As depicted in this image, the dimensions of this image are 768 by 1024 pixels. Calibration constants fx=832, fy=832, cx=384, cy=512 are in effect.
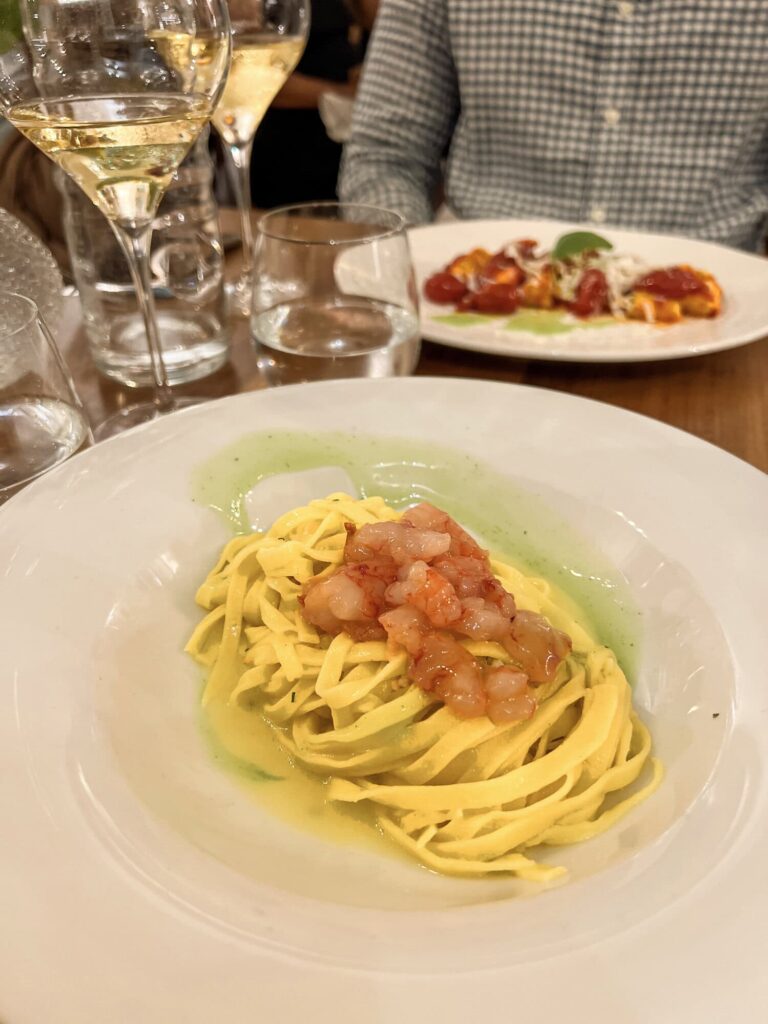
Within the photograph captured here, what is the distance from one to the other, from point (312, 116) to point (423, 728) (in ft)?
20.7

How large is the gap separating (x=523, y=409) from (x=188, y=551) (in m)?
0.63

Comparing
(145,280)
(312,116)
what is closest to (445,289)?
(145,280)

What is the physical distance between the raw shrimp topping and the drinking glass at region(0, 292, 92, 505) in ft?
1.67

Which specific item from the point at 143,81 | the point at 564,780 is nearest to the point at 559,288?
the point at 143,81

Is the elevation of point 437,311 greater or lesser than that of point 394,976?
lesser

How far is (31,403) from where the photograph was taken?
130 cm

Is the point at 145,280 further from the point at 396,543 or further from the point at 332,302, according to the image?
the point at 396,543

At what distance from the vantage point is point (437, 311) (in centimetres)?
213

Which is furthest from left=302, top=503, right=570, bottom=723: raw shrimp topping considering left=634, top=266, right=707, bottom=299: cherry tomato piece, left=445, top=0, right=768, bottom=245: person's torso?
left=445, top=0, right=768, bottom=245: person's torso

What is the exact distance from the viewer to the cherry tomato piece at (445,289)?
2.16 metres

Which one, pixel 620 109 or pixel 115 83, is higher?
pixel 115 83

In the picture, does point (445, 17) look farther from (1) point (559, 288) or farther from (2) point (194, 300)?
(2) point (194, 300)

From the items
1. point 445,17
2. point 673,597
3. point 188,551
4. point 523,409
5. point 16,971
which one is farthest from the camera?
point 445,17

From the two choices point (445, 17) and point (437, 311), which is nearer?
point (437, 311)
